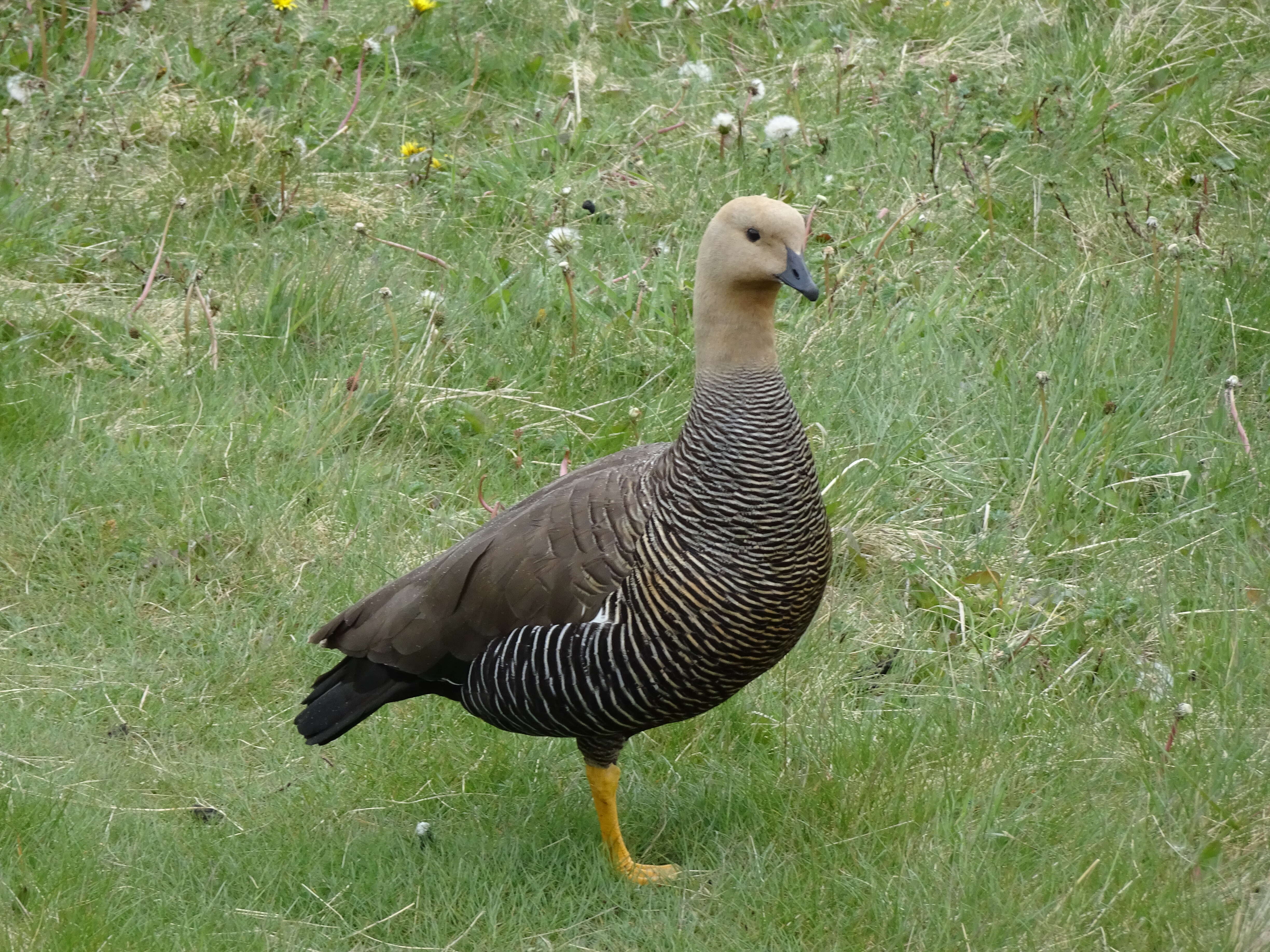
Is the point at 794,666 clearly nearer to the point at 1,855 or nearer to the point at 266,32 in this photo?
the point at 1,855

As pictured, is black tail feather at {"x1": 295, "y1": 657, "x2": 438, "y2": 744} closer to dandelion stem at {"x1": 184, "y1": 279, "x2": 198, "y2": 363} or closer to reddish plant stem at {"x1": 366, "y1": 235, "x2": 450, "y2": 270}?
dandelion stem at {"x1": 184, "y1": 279, "x2": 198, "y2": 363}

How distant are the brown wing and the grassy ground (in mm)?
486

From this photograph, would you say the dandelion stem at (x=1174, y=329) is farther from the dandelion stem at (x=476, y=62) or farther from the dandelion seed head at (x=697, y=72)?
the dandelion stem at (x=476, y=62)

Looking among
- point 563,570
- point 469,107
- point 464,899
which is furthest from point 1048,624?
point 469,107

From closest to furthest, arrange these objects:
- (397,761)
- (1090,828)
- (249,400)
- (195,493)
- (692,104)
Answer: (1090,828) < (397,761) < (195,493) < (249,400) < (692,104)

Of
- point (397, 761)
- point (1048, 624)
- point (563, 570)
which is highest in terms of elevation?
point (563, 570)

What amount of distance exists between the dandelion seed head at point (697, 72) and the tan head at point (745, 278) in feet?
12.1

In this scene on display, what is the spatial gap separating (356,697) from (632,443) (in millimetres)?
1667

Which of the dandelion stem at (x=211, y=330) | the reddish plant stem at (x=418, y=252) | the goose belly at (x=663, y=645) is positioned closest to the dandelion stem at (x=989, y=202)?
the reddish plant stem at (x=418, y=252)

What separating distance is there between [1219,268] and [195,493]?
12.0ft

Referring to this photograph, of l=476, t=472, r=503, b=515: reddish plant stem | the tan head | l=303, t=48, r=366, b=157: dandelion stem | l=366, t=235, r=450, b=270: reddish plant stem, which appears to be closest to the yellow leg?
the tan head

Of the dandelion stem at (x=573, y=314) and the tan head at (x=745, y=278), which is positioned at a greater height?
the tan head at (x=745, y=278)

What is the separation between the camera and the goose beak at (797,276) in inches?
140

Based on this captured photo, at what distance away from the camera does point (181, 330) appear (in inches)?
231
